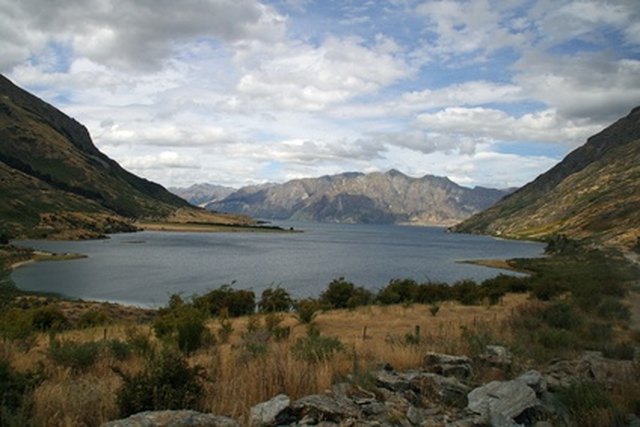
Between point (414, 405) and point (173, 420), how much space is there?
3.96 meters

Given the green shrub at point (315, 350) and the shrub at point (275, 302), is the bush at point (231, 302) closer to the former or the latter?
the shrub at point (275, 302)

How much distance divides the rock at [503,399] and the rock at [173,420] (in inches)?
148

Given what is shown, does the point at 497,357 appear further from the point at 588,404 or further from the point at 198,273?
the point at 198,273

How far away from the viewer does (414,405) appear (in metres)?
7.93

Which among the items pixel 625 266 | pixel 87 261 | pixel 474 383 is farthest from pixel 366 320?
pixel 87 261

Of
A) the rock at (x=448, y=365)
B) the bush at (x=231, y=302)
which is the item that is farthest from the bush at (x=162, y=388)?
the bush at (x=231, y=302)

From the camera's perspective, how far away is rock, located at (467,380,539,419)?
7.37 m

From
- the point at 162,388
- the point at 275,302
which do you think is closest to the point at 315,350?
the point at 162,388

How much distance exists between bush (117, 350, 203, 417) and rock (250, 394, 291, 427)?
3.51 ft

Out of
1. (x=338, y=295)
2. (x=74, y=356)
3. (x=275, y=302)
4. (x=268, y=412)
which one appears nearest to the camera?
(x=268, y=412)

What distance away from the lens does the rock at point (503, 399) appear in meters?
7.37

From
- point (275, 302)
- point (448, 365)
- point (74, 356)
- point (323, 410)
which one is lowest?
point (275, 302)

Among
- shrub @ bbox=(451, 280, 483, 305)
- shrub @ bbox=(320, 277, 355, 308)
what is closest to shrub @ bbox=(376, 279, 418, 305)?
shrub @ bbox=(320, 277, 355, 308)

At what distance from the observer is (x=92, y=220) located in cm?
18675
